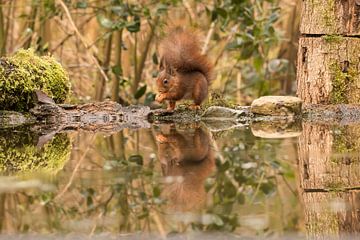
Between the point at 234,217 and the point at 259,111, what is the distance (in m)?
3.76

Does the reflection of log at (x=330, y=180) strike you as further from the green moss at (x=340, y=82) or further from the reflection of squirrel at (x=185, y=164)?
the green moss at (x=340, y=82)

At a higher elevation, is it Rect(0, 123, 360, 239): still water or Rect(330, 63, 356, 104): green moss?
Rect(330, 63, 356, 104): green moss

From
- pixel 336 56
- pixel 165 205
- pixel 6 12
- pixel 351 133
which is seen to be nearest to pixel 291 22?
pixel 6 12

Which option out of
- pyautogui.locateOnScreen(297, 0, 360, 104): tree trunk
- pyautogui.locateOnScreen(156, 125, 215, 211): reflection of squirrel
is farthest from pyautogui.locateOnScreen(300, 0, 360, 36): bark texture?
pyautogui.locateOnScreen(156, 125, 215, 211): reflection of squirrel

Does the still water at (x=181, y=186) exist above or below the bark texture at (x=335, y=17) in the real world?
below

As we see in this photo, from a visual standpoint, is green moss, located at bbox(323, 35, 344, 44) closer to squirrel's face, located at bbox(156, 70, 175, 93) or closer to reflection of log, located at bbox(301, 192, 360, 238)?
squirrel's face, located at bbox(156, 70, 175, 93)

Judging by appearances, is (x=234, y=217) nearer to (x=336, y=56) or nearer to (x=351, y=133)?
(x=351, y=133)

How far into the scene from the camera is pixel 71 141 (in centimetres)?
516

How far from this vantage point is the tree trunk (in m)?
6.35

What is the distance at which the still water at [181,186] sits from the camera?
262 centimetres

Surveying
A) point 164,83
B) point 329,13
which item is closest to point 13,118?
point 164,83

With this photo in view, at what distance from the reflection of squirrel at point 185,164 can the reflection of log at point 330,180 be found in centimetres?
44

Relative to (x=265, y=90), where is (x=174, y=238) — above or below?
below

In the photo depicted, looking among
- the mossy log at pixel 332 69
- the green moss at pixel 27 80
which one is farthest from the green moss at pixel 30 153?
the mossy log at pixel 332 69
